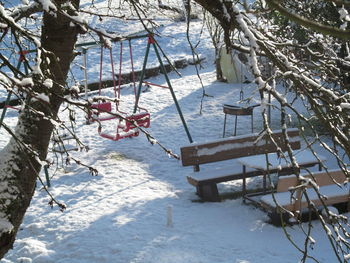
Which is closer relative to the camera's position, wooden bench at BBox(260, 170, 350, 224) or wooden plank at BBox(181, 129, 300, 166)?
wooden bench at BBox(260, 170, 350, 224)

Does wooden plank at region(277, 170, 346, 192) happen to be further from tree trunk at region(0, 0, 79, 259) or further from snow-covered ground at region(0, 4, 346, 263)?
tree trunk at region(0, 0, 79, 259)

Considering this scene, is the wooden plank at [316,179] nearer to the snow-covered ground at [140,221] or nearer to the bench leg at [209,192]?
the snow-covered ground at [140,221]

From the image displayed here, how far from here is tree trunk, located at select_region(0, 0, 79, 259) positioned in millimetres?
3704

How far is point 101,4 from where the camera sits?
70.6 ft

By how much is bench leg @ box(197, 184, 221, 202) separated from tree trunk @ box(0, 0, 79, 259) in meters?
4.18

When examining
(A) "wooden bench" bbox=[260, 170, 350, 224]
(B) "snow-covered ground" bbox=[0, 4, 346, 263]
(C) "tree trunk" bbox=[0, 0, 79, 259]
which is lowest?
(B) "snow-covered ground" bbox=[0, 4, 346, 263]

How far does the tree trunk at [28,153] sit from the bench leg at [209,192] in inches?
165

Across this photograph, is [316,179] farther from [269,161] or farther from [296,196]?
[269,161]

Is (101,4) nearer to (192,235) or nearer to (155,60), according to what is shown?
(155,60)

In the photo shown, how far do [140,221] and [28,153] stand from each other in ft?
12.2

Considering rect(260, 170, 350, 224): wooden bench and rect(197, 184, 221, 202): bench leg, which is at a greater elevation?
rect(260, 170, 350, 224): wooden bench

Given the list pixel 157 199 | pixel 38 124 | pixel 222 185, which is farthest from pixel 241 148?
pixel 38 124

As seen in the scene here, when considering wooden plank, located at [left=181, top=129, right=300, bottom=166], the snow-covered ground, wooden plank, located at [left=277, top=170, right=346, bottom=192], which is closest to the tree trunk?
the snow-covered ground

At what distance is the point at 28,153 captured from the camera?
3.72m
